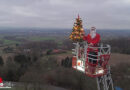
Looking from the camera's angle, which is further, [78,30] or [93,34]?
[78,30]

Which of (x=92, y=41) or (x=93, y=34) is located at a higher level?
(x=93, y=34)

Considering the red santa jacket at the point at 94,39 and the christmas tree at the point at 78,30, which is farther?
the christmas tree at the point at 78,30

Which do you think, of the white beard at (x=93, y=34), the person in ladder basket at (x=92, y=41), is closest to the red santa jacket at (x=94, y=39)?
the person in ladder basket at (x=92, y=41)

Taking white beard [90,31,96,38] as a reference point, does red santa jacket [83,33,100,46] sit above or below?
below

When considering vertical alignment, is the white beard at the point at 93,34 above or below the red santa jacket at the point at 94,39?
above

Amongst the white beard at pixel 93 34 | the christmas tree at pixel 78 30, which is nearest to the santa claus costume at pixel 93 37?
the white beard at pixel 93 34

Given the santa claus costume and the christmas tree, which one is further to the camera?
the christmas tree

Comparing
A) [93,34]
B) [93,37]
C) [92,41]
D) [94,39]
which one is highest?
[93,34]

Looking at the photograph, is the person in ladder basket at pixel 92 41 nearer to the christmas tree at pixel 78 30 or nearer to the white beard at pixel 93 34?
the white beard at pixel 93 34

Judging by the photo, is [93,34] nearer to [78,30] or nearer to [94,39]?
[94,39]

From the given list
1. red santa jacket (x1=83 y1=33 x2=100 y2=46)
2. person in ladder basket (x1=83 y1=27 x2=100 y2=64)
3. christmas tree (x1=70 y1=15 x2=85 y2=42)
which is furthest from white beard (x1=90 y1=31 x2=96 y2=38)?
christmas tree (x1=70 y1=15 x2=85 y2=42)


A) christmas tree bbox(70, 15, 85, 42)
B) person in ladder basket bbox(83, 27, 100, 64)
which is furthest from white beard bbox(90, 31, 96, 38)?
christmas tree bbox(70, 15, 85, 42)

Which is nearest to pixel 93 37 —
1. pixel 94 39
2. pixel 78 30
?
pixel 94 39

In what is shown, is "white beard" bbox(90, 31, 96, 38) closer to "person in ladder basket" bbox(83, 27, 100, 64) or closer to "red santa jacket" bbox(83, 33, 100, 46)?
"person in ladder basket" bbox(83, 27, 100, 64)
